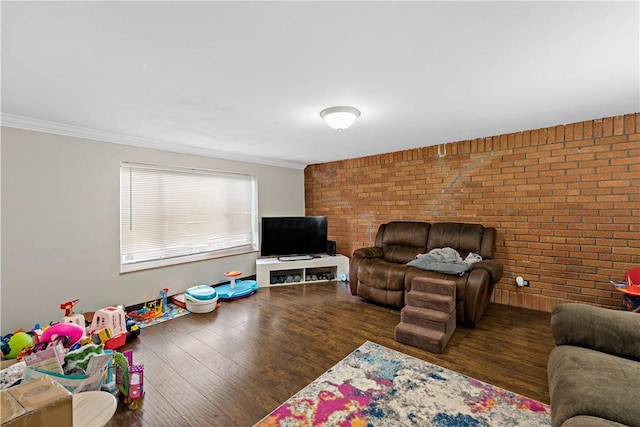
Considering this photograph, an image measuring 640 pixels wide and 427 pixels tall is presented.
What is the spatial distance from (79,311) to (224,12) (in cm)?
354

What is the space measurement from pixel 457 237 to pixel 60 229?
474 centimetres

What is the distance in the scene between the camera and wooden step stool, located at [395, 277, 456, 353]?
2559 mm

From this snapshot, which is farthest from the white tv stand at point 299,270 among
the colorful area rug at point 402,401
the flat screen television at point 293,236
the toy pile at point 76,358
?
the colorful area rug at point 402,401

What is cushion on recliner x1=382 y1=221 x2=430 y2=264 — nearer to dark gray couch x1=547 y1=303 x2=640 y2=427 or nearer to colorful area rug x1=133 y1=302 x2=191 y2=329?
dark gray couch x1=547 y1=303 x2=640 y2=427

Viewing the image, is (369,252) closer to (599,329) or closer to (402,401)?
(402,401)

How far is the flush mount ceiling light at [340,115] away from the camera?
8.36ft

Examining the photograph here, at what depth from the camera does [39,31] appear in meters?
1.44

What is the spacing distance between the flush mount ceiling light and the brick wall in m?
2.19

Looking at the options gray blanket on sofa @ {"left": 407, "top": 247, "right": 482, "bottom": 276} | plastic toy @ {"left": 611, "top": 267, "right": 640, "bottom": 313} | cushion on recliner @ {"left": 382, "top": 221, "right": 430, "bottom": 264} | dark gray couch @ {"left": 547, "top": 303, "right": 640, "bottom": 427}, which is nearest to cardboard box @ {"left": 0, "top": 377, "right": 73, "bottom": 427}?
dark gray couch @ {"left": 547, "top": 303, "right": 640, "bottom": 427}

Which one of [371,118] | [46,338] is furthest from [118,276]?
[371,118]

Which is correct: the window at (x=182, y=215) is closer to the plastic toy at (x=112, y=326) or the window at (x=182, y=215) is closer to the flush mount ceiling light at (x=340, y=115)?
the plastic toy at (x=112, y=326)

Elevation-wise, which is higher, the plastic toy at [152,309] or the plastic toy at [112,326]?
the plastic toy at [112,326]

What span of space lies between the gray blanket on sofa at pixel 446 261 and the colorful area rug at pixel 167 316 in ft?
9.94

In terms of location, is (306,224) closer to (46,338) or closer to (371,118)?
(371,118)
